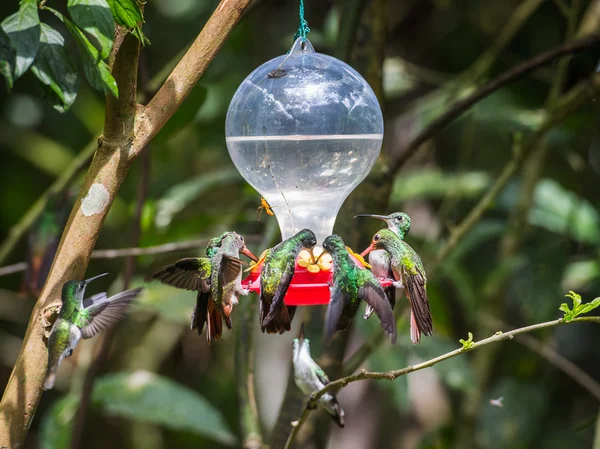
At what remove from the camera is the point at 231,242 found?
85.3 inches

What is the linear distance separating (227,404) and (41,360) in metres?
5.20

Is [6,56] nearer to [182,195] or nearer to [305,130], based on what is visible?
[305,130]

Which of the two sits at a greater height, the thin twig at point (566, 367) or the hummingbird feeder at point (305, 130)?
the hummingbird feeder at point (305, 130)

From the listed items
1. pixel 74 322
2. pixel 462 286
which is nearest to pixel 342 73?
pixel 74 322

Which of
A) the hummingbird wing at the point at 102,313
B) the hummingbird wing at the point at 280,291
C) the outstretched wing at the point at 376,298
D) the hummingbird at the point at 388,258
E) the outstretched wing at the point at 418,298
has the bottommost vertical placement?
the hummingbird wing at the point at 102,313

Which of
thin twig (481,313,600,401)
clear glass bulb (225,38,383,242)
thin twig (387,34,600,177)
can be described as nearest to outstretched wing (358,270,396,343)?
clear glass bulb (225,38,383,242)

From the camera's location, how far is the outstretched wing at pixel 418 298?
194 centimetres

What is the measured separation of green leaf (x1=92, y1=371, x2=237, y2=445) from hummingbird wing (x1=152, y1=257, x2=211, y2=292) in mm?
1846

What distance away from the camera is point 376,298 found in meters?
1.91

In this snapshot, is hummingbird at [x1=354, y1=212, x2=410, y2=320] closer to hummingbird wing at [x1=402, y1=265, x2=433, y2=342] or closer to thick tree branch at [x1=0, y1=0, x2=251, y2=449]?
hummingbird wing at [x1=402, y1=265, x2=433, y2=342]

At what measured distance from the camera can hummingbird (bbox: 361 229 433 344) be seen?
197 centimetres

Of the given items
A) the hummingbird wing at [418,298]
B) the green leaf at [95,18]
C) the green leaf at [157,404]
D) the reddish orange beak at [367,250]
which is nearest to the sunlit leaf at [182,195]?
the green leaf at [157,404]

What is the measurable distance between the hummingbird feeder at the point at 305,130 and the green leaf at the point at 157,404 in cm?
177

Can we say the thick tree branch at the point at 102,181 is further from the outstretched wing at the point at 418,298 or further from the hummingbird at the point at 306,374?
the hummingbird at the point at 306,374
